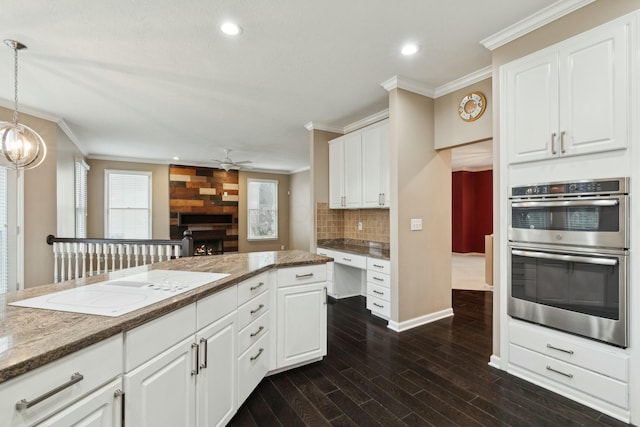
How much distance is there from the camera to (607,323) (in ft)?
6.08

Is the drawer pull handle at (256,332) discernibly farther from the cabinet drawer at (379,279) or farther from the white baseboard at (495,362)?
the white baseboard at (495,362)

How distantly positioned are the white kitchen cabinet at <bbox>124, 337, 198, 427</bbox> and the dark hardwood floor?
0.62 m

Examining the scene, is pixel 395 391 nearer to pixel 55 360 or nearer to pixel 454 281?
pixel 55 360

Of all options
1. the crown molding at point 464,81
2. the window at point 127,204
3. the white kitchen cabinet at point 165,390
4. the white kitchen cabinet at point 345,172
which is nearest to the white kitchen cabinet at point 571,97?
the crown molding at point 464,81

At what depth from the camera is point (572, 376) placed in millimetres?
2004

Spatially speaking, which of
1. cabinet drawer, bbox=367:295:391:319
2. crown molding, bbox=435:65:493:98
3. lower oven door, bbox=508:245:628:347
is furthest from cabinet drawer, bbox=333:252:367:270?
crown molding, bbox=435:65:493:98

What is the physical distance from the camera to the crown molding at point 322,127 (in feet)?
15.5

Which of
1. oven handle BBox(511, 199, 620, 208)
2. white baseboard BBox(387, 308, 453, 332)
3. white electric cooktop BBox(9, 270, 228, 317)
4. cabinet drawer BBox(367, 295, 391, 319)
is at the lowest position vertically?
white baseboard BBox(387, 308, 453, 332)

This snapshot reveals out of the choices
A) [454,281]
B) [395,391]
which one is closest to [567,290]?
[395,391]

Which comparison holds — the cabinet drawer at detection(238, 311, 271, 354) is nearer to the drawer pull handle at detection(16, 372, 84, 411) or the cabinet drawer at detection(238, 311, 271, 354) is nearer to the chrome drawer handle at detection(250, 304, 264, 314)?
the chrome drawer handle at detection(250, 304, 264, 314)

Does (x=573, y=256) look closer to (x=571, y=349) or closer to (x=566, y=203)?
(x=566, y=203)

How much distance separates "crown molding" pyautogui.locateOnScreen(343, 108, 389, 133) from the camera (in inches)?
165

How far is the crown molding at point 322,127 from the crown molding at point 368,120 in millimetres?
136

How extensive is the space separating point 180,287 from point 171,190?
6891mm
